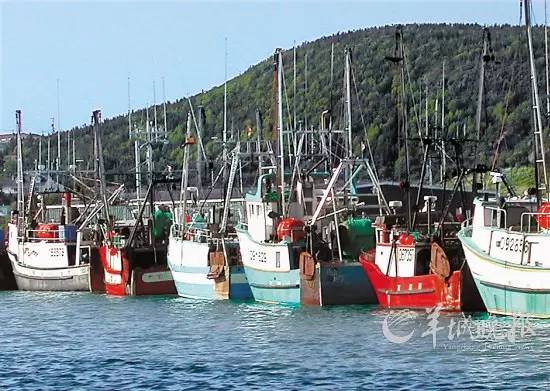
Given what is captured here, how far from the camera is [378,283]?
171 feet

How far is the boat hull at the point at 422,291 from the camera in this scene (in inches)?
1928

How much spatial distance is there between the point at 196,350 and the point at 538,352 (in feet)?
33.0

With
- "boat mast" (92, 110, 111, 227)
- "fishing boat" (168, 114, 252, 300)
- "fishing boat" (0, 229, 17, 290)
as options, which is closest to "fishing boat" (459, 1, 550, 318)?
"fishing boat" (168, 114, 252, 300)

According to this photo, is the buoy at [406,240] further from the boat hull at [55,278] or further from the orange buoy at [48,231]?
the orange buoy at [48,231]

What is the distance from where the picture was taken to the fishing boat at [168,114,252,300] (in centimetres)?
6103

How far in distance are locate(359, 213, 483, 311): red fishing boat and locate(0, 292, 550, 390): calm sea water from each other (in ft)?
3.35

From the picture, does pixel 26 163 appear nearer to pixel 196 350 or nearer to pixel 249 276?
pixel 249 276

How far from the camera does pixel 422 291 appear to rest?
50219 mm

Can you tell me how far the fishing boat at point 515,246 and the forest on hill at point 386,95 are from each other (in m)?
47.1

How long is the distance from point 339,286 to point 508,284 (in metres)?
9.54

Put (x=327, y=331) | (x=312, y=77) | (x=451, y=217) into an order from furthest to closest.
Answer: (x=312, y=77), (x=451, y=217), (x=327, y=331)

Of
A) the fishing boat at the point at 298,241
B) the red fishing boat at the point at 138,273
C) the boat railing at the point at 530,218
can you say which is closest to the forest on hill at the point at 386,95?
the red fishing boat at the point at 138,273

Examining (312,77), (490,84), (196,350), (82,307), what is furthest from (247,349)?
(312,77)

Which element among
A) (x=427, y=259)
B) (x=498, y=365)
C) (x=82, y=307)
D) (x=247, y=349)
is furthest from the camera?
(x=82, y=307)
